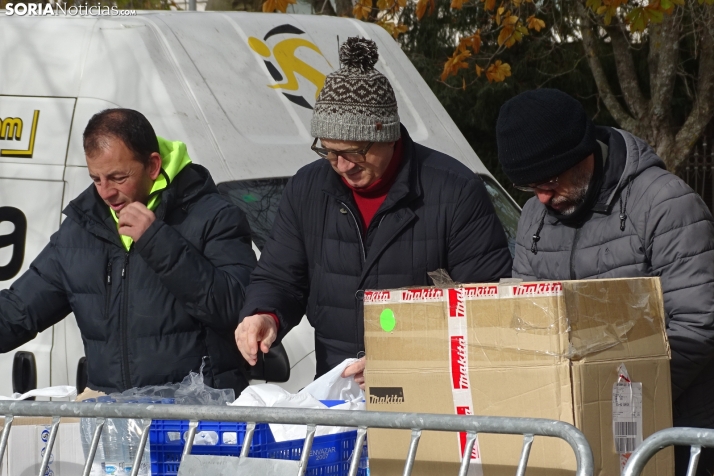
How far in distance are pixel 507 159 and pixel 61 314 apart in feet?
6.35

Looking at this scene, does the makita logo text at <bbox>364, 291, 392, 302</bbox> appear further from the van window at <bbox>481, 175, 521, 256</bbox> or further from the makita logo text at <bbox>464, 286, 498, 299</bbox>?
the van window at <bbox>481, 175, 521, 256</bbox>

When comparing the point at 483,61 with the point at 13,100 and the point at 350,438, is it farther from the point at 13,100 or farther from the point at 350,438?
the point at 350,438

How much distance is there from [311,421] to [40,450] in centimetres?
98

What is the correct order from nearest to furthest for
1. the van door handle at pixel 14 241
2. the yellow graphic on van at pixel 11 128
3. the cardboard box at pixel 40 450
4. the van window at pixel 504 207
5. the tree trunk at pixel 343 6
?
1. the cardboard box at pixel 40 450
2. the van door handle at pixel 14 241
3. the yellow graphic on van at pixel 11 128
4. the van window at pixel 504 207
5. the tree trunk at pixel 343 6

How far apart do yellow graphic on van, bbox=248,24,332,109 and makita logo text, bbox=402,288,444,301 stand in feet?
10.2

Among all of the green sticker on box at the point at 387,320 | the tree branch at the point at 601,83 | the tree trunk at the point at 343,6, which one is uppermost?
the tree trunk at the point at 343,6

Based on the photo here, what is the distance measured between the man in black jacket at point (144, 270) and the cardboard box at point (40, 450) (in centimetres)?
73

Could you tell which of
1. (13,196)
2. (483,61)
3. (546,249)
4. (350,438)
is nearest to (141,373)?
(350,438)

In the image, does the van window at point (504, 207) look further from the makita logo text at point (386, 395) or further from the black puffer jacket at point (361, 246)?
the makita logo text at point (386, 395)

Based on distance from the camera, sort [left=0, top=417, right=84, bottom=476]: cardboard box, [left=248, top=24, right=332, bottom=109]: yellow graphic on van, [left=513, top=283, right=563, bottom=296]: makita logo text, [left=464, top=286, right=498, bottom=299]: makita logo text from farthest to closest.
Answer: [left=248, top=24, right=332, bottom=109]: yellow graphic on van < [left=0, top=417, right=84, bottom=476]: cardboard box < [left=464, top=286, right=498, bottom=299]: makita logo text < [left=513, top=283, right=563, bottom=296]: makita logo text

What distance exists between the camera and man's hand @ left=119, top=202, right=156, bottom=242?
3.74 meters

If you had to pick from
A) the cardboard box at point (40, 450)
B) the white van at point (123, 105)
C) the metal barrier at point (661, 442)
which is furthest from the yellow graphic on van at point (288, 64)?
the metal barrier at point (661, 442)

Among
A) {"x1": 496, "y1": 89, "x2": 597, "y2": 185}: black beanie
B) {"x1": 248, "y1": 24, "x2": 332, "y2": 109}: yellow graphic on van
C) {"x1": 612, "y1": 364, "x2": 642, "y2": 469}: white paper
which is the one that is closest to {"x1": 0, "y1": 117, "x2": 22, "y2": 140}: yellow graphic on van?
{"x1": 248, "y1": 24, "x2": 332, "y2": 109}: yellow graphic on van

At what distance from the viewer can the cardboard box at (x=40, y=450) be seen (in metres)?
3.06
